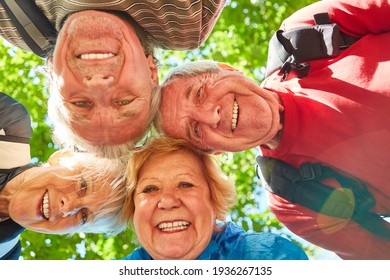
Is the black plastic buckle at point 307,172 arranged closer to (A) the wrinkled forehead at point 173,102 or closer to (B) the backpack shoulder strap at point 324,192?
(B) the backpack shoulder strap at point 324,192

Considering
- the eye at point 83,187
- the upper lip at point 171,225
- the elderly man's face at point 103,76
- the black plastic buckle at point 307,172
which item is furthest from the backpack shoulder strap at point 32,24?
the black plastic buckle at point 307,172

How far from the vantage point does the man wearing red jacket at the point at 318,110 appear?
3.33 feet

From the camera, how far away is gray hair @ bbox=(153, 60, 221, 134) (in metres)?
1.07

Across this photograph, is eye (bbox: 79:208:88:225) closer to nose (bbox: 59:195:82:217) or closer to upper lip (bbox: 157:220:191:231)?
nose (bbox: 59:195:82:217)

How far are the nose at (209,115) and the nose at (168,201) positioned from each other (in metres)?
0.16

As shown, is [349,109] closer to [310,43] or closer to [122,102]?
[310,43]

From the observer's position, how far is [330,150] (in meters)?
1.05

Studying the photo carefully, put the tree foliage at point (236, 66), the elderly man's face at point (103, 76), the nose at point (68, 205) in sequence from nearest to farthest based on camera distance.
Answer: the elderly man's face at point (103, 76), the nose at point (68, 205), the tree foliage at point (236, 66)

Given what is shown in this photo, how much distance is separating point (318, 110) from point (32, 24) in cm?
58

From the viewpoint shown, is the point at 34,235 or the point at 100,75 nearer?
the point at 100,75

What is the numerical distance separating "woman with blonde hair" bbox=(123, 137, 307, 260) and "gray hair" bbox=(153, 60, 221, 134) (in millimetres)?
41
